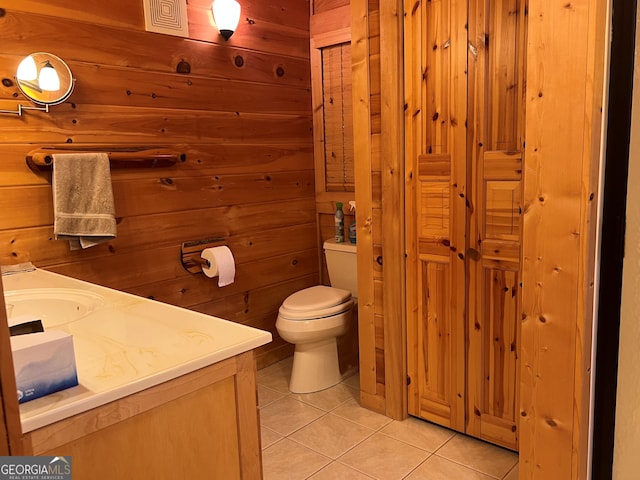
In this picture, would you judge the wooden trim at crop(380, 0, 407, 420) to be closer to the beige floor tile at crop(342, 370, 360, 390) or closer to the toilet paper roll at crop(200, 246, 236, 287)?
the beige floor tile at crop(342, 370, 360, 390)

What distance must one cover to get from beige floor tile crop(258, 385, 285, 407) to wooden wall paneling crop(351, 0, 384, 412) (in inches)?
18.5

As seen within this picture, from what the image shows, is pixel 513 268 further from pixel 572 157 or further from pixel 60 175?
pixel 60 175

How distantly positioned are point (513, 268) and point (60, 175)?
1848mm

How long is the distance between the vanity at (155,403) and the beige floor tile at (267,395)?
145 centimetres

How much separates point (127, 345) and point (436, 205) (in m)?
1.49

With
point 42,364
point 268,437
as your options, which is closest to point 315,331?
point 268,437

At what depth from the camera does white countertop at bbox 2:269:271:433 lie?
105 centimetres

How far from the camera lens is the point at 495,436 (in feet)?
7.72

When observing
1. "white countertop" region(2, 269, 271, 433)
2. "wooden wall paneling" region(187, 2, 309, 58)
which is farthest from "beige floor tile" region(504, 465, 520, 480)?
"wooden wall paneling" region(187, 2, 309, 58)

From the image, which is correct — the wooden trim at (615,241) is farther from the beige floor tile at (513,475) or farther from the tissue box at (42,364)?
the tissue box at (42,364)

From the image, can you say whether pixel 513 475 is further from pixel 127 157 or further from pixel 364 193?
pixel 127 157

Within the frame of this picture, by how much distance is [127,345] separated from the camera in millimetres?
1324

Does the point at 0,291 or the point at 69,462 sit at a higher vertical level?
the point at 0,291

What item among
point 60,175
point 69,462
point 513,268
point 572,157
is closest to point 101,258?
point 60,175
